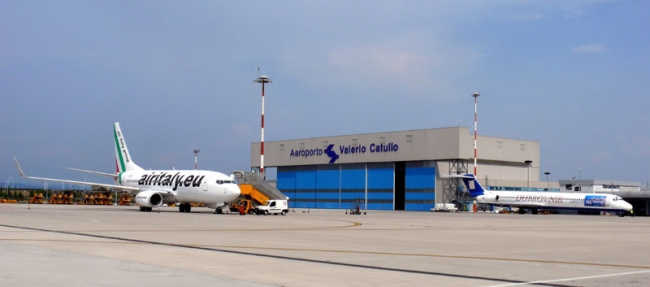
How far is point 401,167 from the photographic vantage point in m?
103

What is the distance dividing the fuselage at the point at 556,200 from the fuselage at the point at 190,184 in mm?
43705

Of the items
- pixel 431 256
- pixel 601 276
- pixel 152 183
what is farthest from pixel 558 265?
pixel 152 183

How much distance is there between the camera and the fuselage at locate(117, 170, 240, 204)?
2240 inches

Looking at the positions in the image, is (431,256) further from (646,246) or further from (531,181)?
(531,181)

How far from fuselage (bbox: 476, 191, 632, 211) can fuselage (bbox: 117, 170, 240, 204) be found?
43.7m

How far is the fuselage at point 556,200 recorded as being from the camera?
8000 cm

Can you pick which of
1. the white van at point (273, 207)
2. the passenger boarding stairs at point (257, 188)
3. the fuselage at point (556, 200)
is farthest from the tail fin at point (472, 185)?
the white van at point (273, 207)

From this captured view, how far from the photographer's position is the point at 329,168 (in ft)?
365

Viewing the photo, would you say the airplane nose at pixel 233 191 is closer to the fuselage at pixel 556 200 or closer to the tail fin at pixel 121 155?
the tail fin at pixel 121 155

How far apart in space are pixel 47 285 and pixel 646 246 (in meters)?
20.7

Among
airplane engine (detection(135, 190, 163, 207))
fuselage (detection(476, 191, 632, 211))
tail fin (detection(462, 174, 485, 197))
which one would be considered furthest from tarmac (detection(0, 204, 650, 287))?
tail fin (detection(462, 174, 485, 197))

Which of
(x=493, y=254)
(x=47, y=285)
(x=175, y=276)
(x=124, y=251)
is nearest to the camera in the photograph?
(x=47, y=285)

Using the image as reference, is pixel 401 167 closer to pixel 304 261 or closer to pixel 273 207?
pixel 273 207

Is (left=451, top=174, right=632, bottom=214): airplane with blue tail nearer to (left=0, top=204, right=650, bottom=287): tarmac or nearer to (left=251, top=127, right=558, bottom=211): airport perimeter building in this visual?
(left=251, top=127, right=558, bottom=211): airport perimeter building
